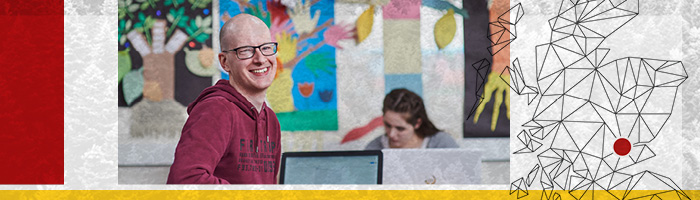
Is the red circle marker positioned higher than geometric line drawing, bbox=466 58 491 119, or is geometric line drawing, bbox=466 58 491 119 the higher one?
geometric line drawing, bbox=466 58 491 119

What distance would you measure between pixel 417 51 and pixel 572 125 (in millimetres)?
714

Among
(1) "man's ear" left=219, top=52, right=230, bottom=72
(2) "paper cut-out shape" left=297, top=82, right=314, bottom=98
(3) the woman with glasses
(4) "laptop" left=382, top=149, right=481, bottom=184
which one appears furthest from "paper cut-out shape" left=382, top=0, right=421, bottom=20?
(1) "man's ear" left=219, top=52, right=230, bottom=72

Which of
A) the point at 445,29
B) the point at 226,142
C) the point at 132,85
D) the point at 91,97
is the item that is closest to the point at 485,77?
the point at 445,29

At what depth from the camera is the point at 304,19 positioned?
2.99 meters

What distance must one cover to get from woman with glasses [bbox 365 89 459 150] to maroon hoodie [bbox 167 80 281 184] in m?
0.45

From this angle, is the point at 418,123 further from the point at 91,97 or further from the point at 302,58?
the point at 91,97

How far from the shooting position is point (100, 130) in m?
3.00

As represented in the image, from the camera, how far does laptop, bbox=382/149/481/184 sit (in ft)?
9.62

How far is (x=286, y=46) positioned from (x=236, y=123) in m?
0.40

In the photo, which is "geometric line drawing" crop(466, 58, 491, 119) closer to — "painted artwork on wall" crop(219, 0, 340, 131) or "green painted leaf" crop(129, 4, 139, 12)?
"painted artwork on wall" crop(219, 0, 340, 131)

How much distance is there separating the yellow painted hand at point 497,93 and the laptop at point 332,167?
476 mm

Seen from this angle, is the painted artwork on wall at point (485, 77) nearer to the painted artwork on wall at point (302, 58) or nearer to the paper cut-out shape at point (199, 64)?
the painted artwork on wall at point (302, 58)
